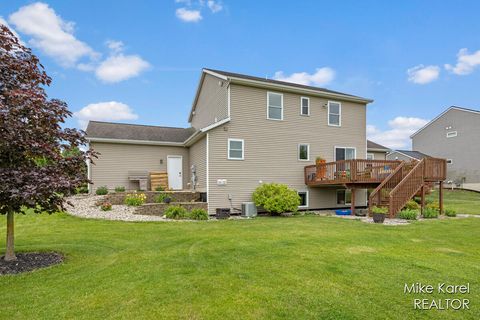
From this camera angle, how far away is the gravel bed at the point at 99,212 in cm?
1083

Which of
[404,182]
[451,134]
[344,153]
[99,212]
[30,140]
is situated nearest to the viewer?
[30,140]

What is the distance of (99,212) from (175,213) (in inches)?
122

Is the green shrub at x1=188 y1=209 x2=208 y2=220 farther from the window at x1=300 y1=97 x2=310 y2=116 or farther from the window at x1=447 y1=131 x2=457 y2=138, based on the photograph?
the window at x1=447 y1=131 x2=457 y2=138

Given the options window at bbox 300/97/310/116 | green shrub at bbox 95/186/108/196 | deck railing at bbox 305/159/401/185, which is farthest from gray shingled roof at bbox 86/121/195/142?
deck railing at bbox 305/159/401/185

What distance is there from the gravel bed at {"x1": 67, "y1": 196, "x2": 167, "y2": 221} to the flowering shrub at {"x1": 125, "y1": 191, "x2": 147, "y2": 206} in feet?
1.00

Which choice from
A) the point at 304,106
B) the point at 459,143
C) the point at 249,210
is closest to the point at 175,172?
the point at 249,210

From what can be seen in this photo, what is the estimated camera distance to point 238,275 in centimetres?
448

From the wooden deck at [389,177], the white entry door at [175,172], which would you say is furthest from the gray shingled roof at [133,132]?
the wooden deck at [389,177]

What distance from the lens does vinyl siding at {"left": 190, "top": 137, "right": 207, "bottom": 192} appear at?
13771 mm

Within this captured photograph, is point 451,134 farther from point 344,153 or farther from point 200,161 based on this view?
point 200,161

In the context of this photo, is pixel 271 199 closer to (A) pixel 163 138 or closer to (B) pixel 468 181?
(A) pixel 163 138

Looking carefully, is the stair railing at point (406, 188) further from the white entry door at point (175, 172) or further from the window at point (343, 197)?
the white entry door at point (175, 172)

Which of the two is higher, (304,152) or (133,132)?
(133,132)

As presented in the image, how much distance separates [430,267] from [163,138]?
47.9 feet
